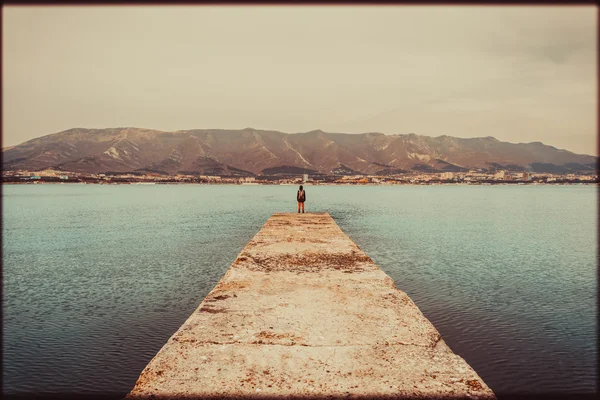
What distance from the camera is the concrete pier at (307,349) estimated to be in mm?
5887

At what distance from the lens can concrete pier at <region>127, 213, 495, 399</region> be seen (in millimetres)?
5887

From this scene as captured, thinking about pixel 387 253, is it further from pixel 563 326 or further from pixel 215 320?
pixel 215 320

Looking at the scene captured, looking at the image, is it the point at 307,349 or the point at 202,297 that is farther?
the point at 202,297

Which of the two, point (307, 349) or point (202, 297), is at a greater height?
point (307, 349)

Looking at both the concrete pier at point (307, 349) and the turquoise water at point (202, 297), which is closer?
the concrete pier at point (307, 349)

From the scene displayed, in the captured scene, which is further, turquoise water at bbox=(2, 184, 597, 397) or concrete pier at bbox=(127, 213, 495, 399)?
turquoise water at bbox=(2, 184, 597, 397)

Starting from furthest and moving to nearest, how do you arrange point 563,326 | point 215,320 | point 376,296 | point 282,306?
point 563,326 → point 376,296 → point 282,306 → point 215,320

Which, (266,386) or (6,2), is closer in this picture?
(6,2)

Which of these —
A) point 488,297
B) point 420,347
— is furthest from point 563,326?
point 420,347

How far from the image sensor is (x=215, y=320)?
28.7ft

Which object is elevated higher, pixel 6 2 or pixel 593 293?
pixel 6 2

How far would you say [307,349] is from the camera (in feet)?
23.6

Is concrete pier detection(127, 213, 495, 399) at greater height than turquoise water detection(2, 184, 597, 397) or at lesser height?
greater

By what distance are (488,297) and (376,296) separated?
27.6 feet
